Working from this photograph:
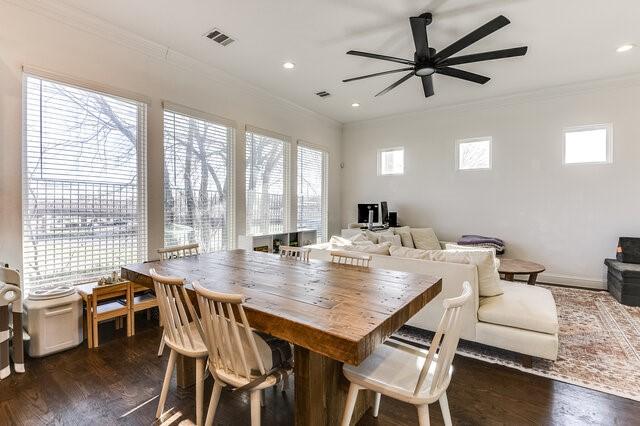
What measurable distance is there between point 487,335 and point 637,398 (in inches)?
35.2

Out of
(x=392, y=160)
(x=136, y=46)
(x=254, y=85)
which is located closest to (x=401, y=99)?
(x=392, y=160)

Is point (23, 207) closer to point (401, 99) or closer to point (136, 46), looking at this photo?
point (136, 46)

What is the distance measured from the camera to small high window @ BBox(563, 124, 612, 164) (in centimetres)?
463

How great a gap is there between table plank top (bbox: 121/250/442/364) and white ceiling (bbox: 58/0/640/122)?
2354mm

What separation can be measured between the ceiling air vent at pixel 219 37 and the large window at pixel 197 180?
945mm

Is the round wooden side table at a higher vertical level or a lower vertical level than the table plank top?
lower

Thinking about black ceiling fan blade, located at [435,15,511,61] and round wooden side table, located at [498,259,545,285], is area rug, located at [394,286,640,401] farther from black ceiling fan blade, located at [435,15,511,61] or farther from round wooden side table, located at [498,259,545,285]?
black ceiling fan blade, located at [435,15,511,61]

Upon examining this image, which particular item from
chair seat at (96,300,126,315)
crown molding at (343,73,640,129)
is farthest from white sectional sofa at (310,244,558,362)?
crown molding at (343,73,640,129)

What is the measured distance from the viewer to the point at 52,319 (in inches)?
100

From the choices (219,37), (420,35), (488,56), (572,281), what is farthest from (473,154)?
(219,37)

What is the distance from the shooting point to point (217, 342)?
55.7 inches

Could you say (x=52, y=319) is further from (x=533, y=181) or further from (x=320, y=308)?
(x=533, y=181)

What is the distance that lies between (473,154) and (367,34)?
3369 mm

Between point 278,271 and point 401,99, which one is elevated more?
point 401,99
